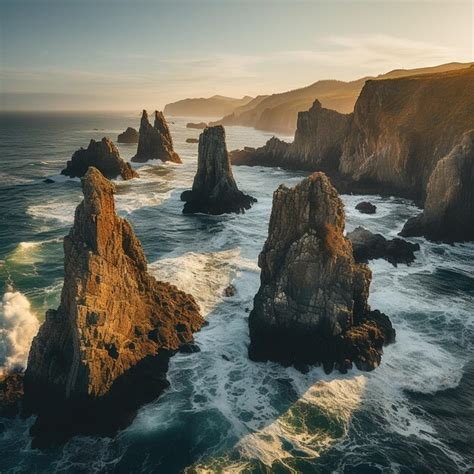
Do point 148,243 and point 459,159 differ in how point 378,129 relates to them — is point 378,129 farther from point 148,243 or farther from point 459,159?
point 148,243

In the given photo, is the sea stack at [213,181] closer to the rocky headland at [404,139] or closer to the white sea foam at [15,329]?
the rocky headland at [404,139]

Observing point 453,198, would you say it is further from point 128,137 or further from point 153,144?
point 128,137

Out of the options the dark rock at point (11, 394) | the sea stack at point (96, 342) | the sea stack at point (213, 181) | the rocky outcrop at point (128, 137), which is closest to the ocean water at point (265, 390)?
the dark rock at point (11, 394)

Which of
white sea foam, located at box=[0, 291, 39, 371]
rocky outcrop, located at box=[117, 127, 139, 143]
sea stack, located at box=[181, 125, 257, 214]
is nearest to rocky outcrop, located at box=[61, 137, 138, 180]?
sea stack, located at box=[181, 125, 257, 214]

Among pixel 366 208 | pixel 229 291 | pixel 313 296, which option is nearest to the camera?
pixel 313 296

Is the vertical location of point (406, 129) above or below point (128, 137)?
above

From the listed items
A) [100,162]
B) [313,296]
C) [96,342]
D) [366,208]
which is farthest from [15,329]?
[100,162]

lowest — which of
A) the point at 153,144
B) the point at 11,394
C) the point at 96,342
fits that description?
the point at 11,394
